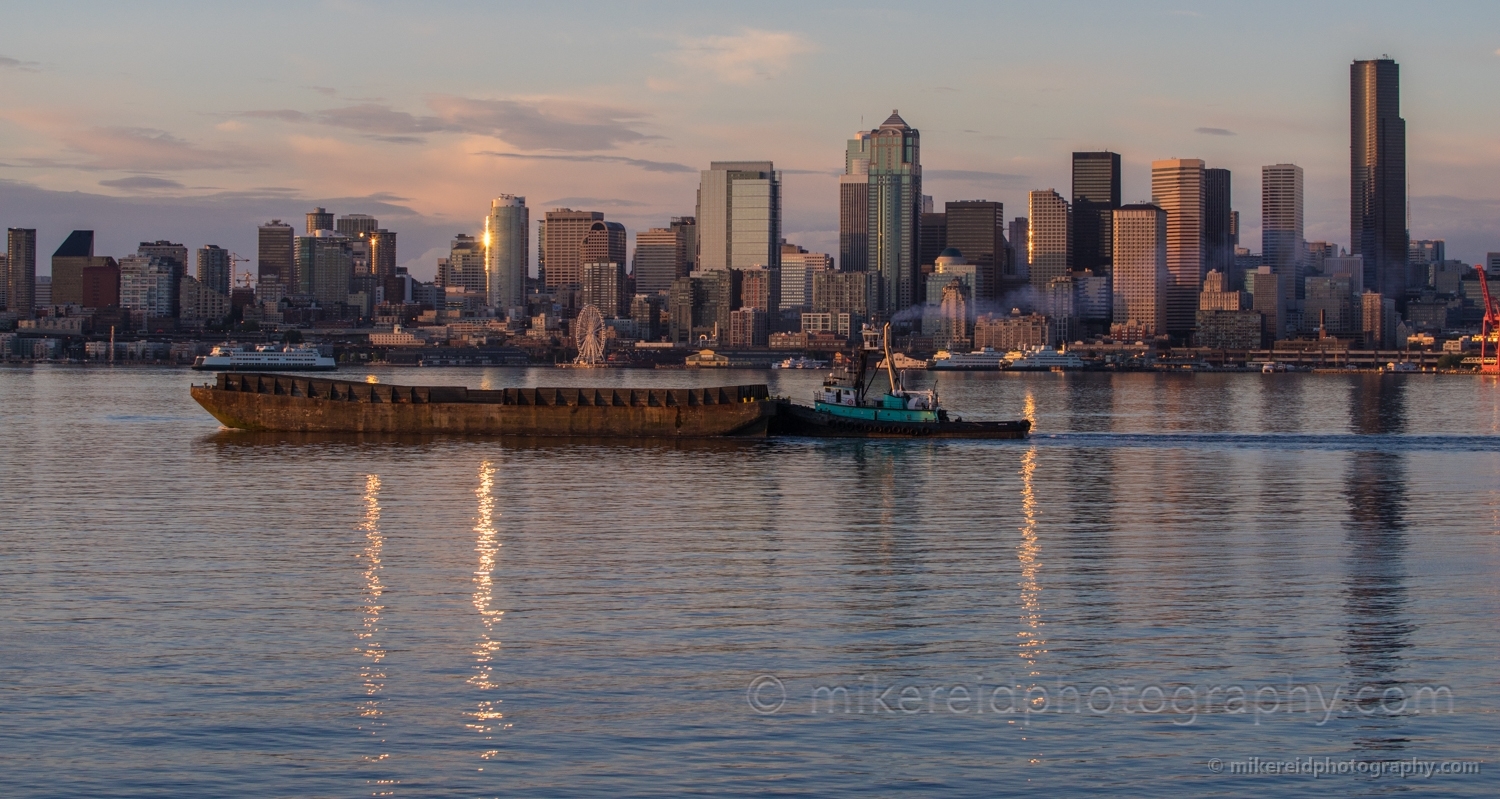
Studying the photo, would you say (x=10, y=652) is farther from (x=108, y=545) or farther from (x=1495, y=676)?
(x=1495, y=676)

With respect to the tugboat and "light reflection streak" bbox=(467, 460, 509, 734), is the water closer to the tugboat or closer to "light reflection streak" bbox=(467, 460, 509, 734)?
"light reflection streak" bbox=(467, 460, 509, 734)

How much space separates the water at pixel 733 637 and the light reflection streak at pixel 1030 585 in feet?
0.37

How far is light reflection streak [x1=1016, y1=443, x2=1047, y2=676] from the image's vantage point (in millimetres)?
24547

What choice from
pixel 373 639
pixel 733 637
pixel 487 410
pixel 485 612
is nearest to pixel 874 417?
pixel 487 410

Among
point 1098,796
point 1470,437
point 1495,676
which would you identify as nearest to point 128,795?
point 1098,796

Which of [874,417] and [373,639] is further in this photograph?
[874,417]

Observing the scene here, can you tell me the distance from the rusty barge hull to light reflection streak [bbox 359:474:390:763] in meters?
36.3

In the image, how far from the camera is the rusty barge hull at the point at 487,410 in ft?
256

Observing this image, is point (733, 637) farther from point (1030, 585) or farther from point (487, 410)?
point (487, 410)

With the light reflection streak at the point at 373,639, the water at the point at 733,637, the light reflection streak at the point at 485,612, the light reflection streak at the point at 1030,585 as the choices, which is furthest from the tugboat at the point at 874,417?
the light reflection streak at the point at 373,639

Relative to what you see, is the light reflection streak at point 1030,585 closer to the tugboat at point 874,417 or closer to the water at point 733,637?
the water at point 733,637

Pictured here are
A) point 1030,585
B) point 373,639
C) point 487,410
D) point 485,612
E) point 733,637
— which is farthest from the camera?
point 487,410

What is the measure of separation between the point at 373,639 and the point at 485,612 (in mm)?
2830

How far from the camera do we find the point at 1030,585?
31000 mm
